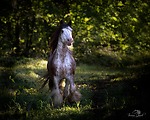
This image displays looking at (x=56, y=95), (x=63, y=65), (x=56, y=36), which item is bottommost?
(x=56, y=95)

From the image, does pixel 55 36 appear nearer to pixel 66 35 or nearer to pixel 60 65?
pixel 66 35

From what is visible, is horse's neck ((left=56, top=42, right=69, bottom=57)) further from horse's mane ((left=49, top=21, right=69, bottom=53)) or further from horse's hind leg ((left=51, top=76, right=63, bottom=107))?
horse's hind leg ((left=51, top=76, right=63, bottom=107))

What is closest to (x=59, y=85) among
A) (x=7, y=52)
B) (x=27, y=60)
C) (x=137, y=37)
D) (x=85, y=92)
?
(x=85, y=92)

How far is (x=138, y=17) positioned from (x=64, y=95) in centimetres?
858

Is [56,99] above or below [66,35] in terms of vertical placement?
below

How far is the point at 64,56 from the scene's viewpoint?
11.2 meters

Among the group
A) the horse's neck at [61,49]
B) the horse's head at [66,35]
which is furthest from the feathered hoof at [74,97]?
the horse's head at [66,35]

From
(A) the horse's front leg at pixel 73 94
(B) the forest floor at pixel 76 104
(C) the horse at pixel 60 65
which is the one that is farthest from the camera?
(A) the horse's front leg at pixel 73 94

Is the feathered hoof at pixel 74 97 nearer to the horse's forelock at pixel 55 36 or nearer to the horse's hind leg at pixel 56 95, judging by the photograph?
the horse's hind leg at pixel 56 95

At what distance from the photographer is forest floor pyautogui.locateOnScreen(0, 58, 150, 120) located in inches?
331

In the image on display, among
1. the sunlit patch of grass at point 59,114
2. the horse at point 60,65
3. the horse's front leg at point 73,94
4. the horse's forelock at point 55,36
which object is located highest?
the horse's forelock at point 55,36

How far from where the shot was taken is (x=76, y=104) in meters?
11.3

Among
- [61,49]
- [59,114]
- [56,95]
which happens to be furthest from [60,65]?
[59,114]

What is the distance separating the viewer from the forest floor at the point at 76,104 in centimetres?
841
